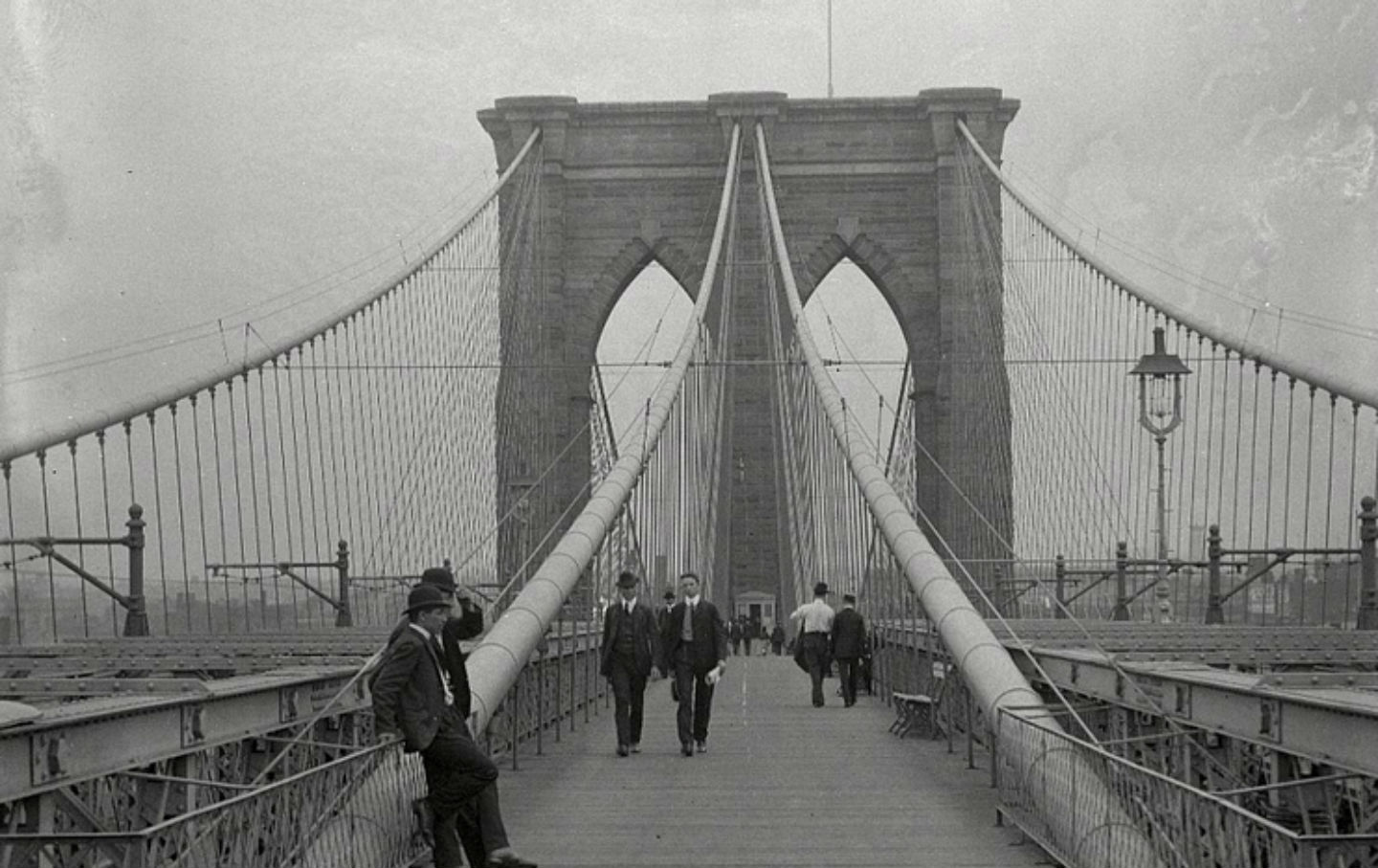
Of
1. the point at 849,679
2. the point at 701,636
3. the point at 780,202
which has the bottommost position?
the point at 849,679

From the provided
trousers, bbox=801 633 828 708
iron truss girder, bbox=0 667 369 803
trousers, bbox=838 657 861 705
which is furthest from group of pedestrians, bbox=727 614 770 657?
iron truss girder, bbox=0 667 369 803

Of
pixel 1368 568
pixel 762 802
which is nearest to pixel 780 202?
pixel 1368 568

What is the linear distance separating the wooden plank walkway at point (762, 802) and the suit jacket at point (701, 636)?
62 centimetres

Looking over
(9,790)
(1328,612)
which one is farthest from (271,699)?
(1328,612)

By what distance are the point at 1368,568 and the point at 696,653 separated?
8.43 metres

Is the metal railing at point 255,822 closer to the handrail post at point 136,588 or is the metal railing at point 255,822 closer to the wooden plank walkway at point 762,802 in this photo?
the wooden plank walkway at point 762,802

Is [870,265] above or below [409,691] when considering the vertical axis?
above

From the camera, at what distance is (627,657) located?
15.6 meters

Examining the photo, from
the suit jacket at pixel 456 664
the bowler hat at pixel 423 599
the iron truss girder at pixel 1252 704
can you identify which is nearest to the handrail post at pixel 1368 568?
the iron truss girder at pixel 1252 704

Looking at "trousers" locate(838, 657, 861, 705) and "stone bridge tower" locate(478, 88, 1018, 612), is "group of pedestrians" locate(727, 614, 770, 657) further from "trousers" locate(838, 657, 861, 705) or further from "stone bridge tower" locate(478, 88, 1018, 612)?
"trousers" locate(838, 657, 861, 705)

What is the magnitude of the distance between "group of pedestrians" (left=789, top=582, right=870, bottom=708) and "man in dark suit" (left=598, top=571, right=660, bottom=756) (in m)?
5.14

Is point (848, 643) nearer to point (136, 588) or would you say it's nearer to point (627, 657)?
point (627, 657)

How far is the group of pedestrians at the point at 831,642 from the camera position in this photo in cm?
2102

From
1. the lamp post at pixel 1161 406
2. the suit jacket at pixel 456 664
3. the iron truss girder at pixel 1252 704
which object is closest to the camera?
the iron truss girder at pixel 1252 704
